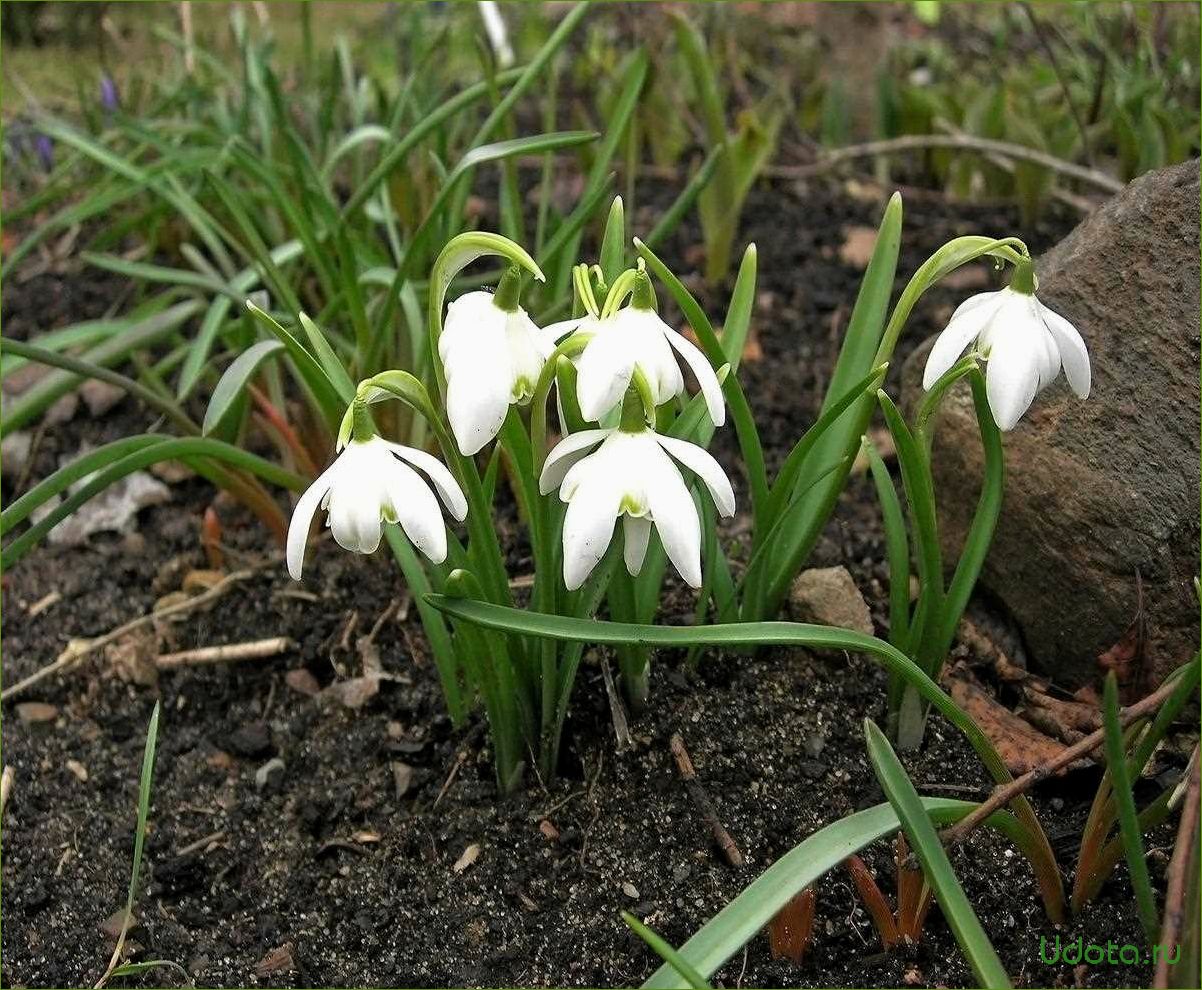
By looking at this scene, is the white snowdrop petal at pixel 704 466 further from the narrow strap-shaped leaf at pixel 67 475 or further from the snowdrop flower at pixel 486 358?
the narrow strap-shaped leaf at pixel 67 475

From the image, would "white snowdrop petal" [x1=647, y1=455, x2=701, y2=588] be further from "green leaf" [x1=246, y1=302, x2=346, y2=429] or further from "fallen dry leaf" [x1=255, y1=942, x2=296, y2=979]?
"fallen dry leaf" [x1=255, y1=942, x2=296, y2=979]

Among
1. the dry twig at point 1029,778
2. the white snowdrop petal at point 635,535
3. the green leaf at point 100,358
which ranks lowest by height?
the dry twig at point 1029,778

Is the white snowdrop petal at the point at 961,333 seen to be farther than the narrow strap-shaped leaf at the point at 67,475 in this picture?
No

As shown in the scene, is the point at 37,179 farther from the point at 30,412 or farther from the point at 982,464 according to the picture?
the point at 982,464

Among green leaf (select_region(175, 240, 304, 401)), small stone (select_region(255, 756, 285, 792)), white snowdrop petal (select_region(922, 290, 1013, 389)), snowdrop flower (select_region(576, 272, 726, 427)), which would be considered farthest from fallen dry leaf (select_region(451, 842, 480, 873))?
green leaf (select_region(175, 240, 304, 401))

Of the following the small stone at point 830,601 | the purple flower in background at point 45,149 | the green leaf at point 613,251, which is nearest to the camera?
the green leaf at point 613,251

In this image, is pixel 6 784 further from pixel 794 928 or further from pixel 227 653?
pixel 794 928

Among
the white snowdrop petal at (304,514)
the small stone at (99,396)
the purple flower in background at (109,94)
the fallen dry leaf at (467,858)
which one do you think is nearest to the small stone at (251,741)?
the fallen dry leaf at (467,858)

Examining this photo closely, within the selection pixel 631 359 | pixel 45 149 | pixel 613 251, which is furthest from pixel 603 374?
pixel 45 149
